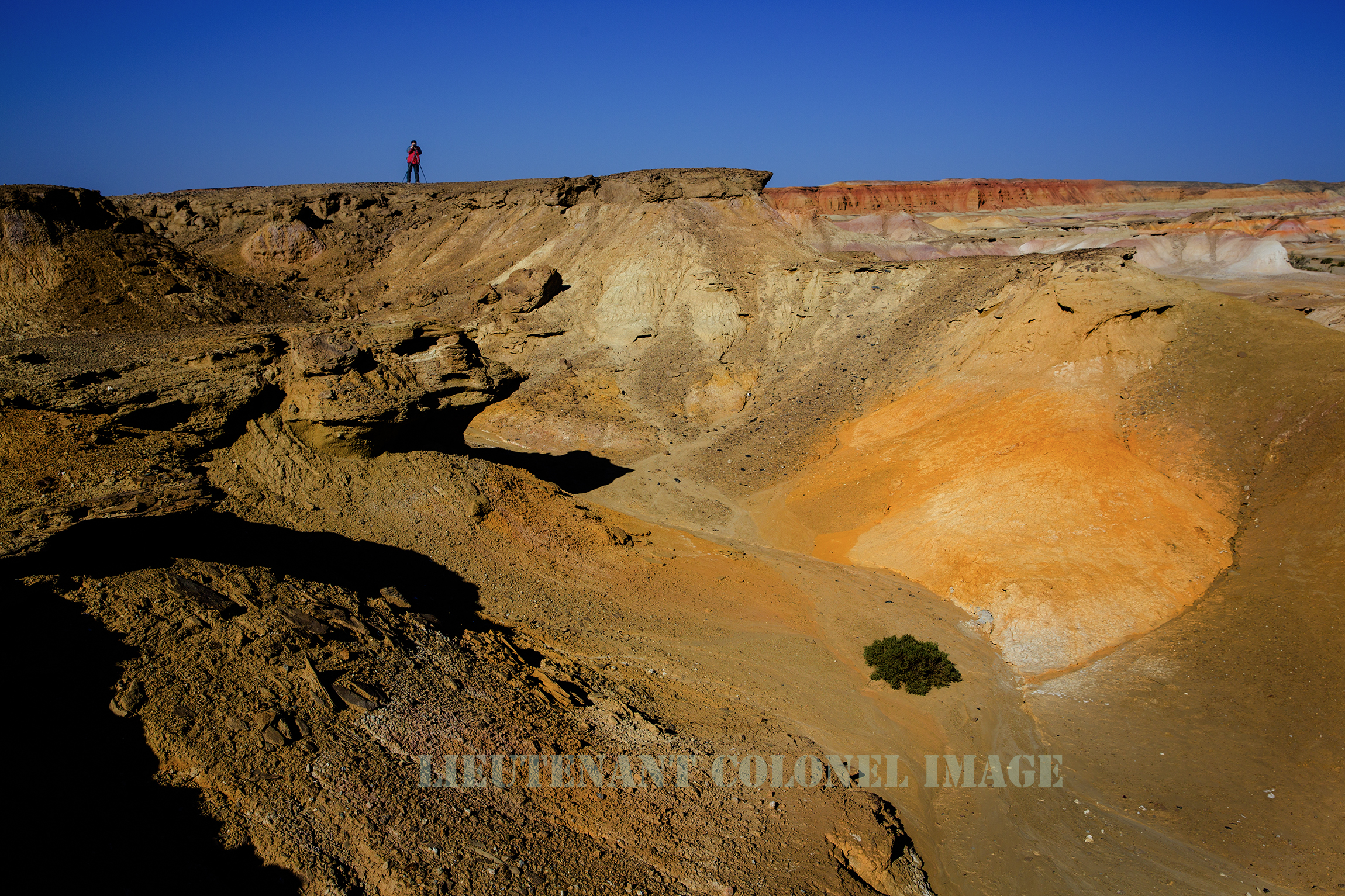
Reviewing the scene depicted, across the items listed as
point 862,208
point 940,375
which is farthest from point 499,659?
point 862,208

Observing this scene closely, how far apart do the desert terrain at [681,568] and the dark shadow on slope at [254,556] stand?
0.18 ft

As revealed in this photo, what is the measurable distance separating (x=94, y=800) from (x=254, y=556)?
459 centimetres

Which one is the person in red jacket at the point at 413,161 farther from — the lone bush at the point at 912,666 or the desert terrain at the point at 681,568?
the lone bush at the point at 912,666

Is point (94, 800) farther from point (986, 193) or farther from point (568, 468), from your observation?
point (986, 193)

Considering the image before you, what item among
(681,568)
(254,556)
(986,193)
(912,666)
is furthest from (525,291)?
(986,193)

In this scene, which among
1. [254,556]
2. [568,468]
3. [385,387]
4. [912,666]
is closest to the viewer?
[254,556]

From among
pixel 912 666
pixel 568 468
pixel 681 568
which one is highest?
pixel 568 468

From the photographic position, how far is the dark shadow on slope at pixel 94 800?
4727 millimetres

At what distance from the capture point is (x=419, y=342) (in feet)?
47.0

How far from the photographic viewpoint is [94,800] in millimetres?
5156

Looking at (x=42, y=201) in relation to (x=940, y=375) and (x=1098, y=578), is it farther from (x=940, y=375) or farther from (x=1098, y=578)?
(x=1098, y=578)

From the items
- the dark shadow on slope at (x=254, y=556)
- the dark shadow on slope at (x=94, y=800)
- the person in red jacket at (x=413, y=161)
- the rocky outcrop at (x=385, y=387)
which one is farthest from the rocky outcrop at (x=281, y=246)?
the dark shadow on slope at (x=94, y=800)

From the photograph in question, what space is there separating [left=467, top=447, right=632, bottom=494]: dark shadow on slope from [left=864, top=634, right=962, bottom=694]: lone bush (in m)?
9.87

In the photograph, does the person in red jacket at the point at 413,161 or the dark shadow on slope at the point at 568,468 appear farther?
the person in red jacket at the point at 413,161
